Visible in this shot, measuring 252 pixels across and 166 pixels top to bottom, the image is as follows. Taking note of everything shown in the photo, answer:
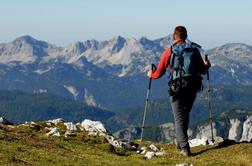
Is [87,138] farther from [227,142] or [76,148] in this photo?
[227,142]

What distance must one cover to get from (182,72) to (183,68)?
0.63ft

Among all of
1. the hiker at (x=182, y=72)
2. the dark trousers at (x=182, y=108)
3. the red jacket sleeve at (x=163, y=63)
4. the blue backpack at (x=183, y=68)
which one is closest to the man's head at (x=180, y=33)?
the hiker at (x=182, y=72)

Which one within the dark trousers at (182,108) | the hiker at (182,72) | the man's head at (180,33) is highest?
the man's head at (180,33)

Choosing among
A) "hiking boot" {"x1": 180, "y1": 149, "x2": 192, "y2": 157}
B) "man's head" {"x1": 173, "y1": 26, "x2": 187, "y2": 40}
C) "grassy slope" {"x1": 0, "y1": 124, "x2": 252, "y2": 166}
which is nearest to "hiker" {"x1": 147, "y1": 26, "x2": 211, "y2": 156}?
"man's head" {"x1": 173, "y1": 26, "x2": 187, "y2": 40}

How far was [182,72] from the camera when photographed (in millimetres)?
24844

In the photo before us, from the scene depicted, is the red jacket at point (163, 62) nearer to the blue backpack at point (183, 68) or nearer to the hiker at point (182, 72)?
the hiker at point (182, 72)

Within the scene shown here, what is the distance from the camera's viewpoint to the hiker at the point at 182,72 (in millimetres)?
→ 24875

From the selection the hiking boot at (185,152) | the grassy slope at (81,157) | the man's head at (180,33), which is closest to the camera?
the grassy slope at (81,157)

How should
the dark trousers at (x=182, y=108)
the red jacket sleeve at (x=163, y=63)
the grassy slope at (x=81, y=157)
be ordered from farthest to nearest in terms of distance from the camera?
the dark trousers at (x=182, y=108)
the red jacket sleeve at (x=163, y=63)
the grassy slope at (x=81, y=157)

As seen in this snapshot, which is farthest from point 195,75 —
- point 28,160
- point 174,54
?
point 28,160

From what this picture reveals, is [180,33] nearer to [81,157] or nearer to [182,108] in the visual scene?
[182,108]

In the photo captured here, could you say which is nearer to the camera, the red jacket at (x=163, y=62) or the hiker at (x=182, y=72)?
the hiker at (x=182, y=72)

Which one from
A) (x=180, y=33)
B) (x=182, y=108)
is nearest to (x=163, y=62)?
(x=180, y=33)

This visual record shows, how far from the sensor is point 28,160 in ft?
81.2
